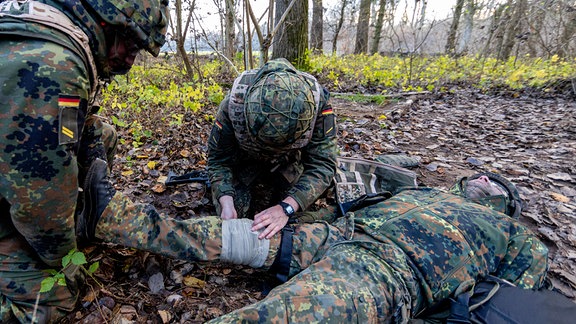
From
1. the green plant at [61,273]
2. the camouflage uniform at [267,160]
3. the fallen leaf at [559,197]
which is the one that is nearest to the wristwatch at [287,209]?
the camouflage uniform at [267,160]

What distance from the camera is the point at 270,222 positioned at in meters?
2.29

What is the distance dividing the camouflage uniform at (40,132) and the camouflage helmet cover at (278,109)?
0.89 m

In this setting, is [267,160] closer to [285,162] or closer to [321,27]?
[285,162]

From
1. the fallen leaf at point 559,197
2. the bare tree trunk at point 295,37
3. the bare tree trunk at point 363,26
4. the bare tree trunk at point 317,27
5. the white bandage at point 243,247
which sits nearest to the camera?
the white bandage at point 243,247

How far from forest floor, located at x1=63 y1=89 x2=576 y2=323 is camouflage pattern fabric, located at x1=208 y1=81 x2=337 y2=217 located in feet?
1.29

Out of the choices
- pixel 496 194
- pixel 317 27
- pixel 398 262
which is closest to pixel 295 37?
pixel 317 27

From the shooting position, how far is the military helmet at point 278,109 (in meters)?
2.31

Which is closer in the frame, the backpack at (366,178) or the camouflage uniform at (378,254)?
the camouflage uniform at (378,254)

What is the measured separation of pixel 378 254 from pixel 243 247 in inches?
33.9

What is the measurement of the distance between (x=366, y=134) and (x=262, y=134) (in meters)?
2.99

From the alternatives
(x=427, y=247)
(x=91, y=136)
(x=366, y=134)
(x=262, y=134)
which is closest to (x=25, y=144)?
(x=91, y=136)

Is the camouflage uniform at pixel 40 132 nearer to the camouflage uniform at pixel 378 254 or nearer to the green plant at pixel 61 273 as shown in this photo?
the green plant at pixel 61 273

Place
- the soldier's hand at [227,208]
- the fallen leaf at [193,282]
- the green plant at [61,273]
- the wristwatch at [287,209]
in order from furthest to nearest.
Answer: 1. the soldier's hand at [227,208]
2. the wristwatch at [287,209]
3. the fallen leaf at [193,282]
4. the green plant at [61,273]

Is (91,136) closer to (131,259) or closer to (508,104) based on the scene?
(131,259)
